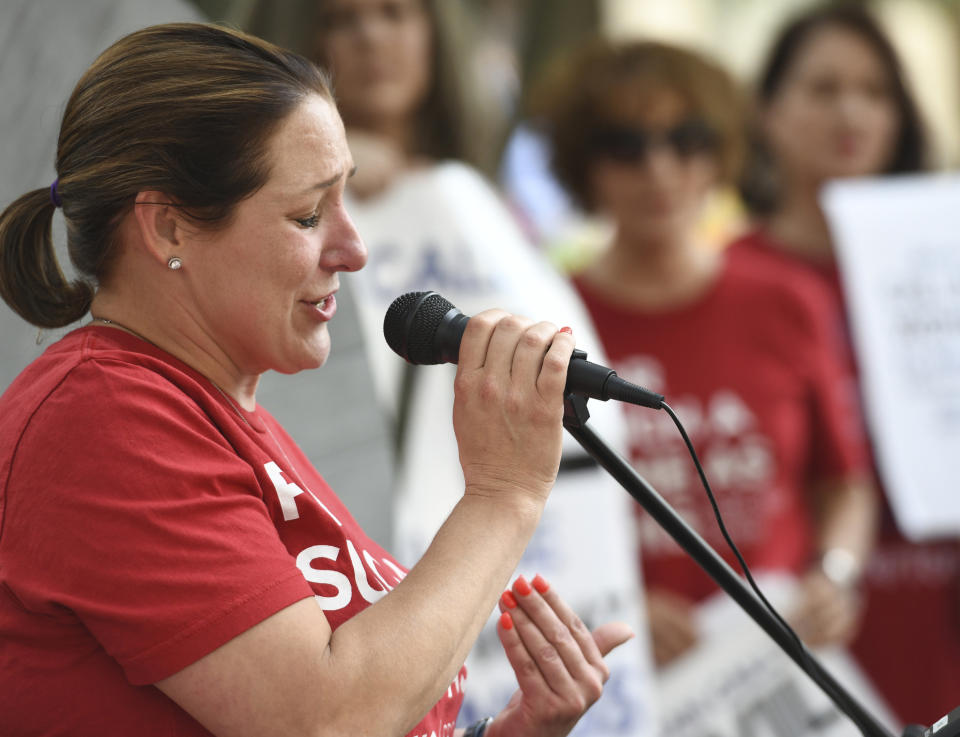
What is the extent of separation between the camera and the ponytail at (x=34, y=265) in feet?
4.74

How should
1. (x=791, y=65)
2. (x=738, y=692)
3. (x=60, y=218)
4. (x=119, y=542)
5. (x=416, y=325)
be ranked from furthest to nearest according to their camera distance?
(x=791, y=65)
(x=738, y=692)
(x=60, y=218)
(x=416, y=325)
(x=119, y=542)

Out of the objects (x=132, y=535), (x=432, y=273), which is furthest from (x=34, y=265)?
(x=432, y=273)

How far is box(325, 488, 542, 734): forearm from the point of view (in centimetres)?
120

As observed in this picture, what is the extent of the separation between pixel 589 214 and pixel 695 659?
4.43 feet

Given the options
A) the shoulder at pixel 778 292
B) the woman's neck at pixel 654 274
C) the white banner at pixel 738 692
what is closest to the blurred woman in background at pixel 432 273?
the white banner at pixel 738 692

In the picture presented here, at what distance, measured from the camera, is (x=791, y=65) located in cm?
410

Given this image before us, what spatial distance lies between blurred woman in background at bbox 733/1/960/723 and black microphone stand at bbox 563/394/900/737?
2247mm

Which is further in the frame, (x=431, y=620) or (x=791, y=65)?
(x=791, y=65)

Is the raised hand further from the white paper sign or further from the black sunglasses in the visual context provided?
the white paper sign

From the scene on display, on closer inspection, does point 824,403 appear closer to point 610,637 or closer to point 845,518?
point 845,518

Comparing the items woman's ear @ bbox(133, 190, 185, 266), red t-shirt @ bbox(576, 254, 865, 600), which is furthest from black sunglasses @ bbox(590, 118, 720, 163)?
woman's ear @ bbox(133, 190, 185, 266)

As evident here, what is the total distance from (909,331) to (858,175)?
2.23ft

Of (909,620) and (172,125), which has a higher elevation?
→ (172,125)

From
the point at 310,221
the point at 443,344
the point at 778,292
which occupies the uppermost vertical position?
the point at 310,221
